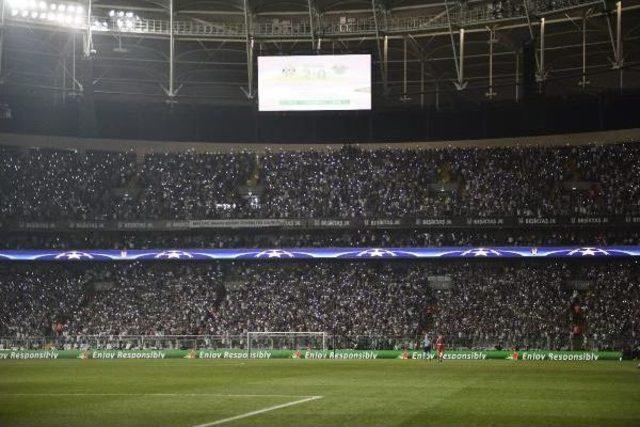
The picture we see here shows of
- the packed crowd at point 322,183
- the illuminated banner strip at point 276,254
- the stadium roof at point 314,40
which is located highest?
the stadium roof at point 314,40

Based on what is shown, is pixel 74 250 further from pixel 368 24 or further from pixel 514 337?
pixel 514 337

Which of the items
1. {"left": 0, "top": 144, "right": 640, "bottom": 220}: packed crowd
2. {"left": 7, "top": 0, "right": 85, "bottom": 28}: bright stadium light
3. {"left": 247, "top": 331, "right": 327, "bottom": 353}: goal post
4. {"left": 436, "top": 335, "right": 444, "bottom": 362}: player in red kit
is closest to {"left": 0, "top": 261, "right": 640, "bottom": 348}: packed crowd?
{"left": 247, "top": 331, "right": 327, "bottom": 353}: goal post

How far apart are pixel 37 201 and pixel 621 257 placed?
131 ft

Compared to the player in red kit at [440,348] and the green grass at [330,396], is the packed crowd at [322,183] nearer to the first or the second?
the player in red kit at [440,348]

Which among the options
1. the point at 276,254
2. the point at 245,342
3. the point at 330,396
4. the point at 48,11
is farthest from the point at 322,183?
the point at 330,396

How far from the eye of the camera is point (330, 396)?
22.2 metres

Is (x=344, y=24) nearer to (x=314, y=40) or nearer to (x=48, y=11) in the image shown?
(x=314, y=40)

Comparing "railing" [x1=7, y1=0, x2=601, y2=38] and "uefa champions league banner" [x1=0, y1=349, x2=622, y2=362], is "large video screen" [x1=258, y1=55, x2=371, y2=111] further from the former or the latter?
"uefa champions league banner" [x1=0, y1=349, x2=622, y2=362]

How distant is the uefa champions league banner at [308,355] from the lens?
46344 millimetres

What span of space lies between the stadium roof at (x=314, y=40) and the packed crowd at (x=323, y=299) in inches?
481

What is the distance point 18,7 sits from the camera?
159ft

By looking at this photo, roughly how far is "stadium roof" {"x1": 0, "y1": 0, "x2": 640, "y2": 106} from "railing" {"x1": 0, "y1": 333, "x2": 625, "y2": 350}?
47.8 ft

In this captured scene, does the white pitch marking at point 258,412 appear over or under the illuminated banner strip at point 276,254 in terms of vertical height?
under

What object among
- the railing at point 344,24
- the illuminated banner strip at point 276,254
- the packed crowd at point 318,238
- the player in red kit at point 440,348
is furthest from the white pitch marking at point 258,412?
the packed crowd at point 318,238
